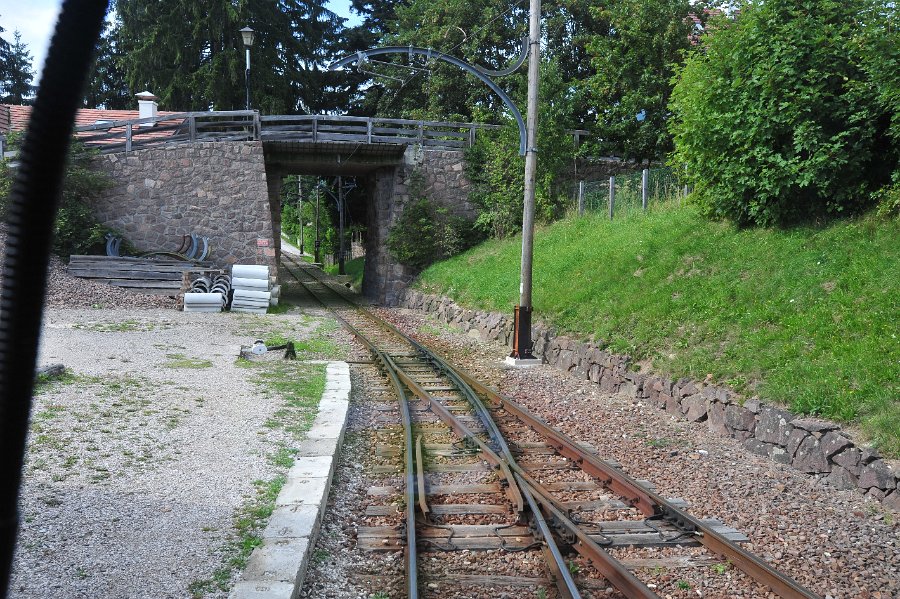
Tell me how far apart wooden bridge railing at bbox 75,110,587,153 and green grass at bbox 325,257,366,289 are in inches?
342

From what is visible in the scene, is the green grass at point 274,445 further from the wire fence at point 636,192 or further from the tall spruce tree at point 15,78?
the tall spruce tree at point 15,78

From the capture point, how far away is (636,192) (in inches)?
699

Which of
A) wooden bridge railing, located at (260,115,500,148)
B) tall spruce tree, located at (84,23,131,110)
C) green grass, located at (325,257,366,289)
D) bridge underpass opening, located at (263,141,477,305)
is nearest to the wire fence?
bridge underpass opening, located at (263,141,477,305)

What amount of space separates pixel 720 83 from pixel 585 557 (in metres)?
9.30

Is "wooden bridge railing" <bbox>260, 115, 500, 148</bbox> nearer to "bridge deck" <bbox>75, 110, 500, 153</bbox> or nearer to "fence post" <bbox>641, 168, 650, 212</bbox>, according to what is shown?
"bridge deck" <bbox>75, 110, 500, 153</bbox>

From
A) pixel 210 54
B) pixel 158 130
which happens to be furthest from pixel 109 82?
pixel 158 130

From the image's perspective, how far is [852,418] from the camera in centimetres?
620

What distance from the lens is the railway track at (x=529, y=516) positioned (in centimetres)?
435

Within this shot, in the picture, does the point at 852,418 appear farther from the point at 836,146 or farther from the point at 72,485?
the point at 72,485

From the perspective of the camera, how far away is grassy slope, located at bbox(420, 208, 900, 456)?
6.78 m

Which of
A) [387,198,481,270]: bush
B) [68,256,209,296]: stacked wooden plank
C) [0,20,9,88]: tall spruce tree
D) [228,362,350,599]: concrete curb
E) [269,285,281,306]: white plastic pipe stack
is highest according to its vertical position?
[0,20,9,88]: tall spruce tree

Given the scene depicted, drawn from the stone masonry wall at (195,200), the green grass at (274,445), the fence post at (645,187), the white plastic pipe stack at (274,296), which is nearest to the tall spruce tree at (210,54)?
the stone masonry wall at (195,200)

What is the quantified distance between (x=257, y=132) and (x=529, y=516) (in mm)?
20769

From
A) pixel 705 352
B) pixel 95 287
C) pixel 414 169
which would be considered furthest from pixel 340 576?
pixel 414 169
